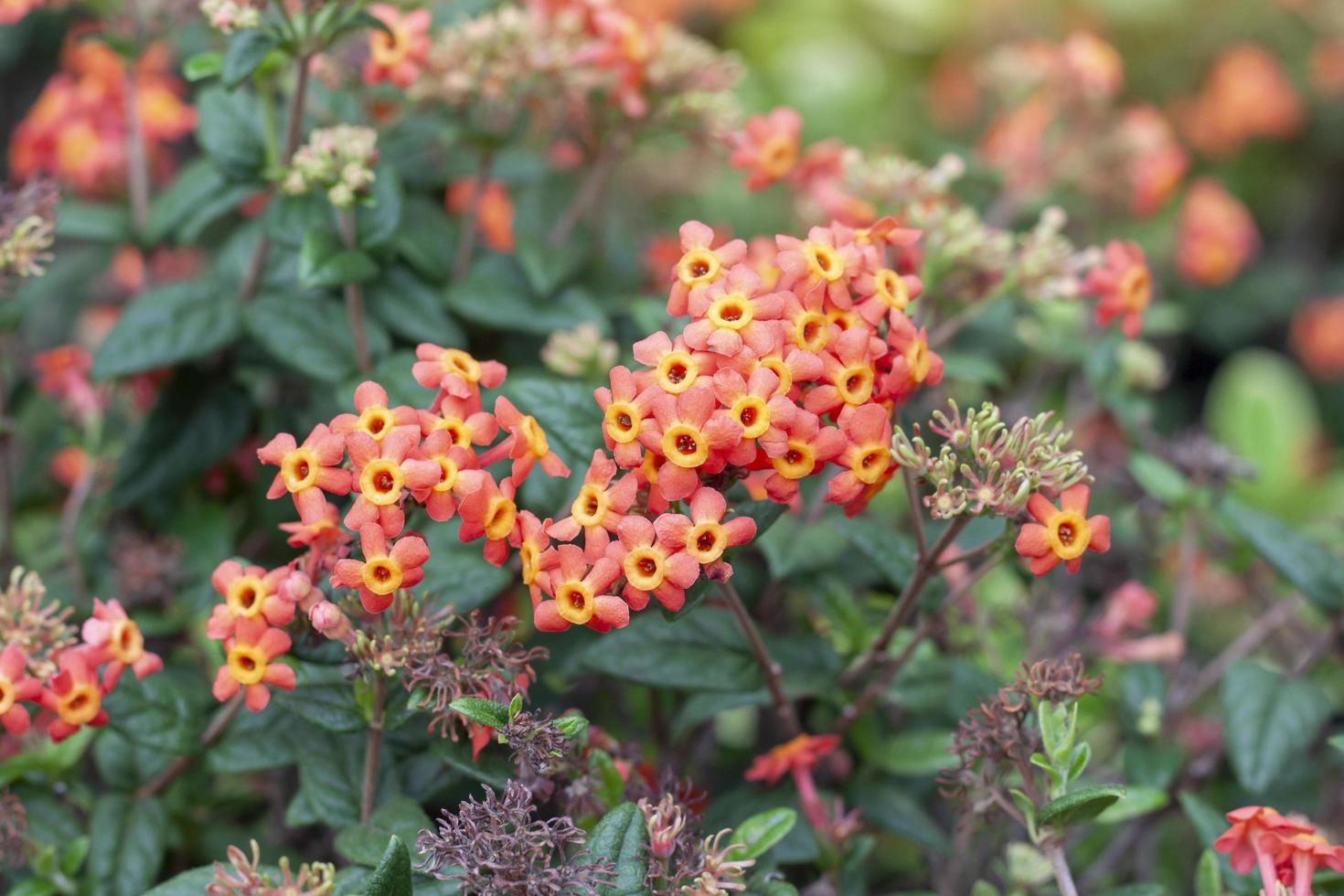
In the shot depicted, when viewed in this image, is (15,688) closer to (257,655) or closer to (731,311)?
(257,655)

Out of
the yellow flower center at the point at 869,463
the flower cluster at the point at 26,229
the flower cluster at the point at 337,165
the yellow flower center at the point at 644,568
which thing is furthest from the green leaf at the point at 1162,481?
the flower cluster at the point at 26,229

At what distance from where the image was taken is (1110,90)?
252 cm

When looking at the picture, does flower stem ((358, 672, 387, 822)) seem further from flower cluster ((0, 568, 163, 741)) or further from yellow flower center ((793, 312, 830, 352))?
yellow flower center ((793, 312, 830, 352))

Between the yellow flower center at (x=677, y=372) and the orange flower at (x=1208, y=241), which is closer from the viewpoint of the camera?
the yellow flower center at (x=677, y=372)

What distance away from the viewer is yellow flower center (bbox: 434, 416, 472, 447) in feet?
4.21

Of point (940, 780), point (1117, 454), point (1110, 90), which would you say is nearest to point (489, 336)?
point (940, 780)

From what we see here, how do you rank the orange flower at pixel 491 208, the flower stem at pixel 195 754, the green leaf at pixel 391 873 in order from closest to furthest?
the green leaf at pixel 391 873 → the flower stem at pixel 195 754 → the orange flower at pixel 491 208

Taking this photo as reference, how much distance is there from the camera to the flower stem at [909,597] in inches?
53.5

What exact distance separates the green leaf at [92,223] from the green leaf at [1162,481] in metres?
1.79

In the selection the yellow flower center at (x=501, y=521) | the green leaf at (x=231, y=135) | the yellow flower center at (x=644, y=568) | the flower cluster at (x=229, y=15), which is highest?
the flower cluster at (x=229, y=15)

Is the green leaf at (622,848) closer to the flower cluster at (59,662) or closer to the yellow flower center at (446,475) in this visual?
the yellow flower center at (446,475)

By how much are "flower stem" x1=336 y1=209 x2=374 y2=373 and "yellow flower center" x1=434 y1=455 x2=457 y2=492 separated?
51 cm

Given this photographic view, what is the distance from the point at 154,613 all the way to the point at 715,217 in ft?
6.93

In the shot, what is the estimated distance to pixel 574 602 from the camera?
1215 mm
